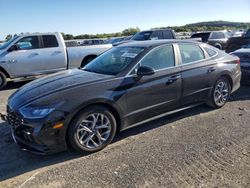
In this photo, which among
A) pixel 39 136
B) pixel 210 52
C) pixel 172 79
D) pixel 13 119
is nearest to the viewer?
pixel 39 136

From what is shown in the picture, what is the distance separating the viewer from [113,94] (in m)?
4.06

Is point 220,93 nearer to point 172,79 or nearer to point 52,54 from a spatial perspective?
point 172,79

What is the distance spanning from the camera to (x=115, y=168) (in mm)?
3527

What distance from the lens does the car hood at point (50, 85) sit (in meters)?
3.90

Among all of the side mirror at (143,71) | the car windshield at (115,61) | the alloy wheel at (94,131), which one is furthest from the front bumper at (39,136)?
the side mirror at (143,71)

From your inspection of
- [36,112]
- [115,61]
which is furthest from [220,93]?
[36,112]

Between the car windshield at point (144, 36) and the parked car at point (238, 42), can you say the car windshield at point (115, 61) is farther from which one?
the car windshield at point (144, 36)

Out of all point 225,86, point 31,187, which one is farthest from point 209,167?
point 225,86

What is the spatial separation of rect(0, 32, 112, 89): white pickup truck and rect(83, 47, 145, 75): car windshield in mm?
4746

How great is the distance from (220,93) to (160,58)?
1.82 metres

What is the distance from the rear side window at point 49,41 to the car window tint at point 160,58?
5.86 meters

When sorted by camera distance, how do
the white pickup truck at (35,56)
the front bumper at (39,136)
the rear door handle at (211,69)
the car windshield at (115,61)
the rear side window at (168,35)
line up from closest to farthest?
1. the front bumper at (39,136)
2. the car windshield at (115,61)
3. the rear door handle at (211,69)
4. the white pickup truck at (35,56)
5. the rear side window at (168,35)

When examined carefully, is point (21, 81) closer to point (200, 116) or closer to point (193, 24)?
point (200, 116)

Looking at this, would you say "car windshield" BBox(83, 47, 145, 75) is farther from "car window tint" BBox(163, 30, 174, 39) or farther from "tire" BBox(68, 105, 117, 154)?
"car window tint" BBox(163, 30, 174, 39)
